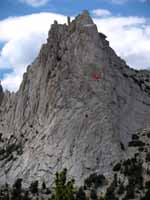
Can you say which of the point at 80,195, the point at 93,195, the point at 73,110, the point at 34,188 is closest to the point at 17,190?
the point at 34,188

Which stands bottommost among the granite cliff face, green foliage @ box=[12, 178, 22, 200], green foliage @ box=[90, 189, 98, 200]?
green foliage @ box=[90, 189, 98, 200]

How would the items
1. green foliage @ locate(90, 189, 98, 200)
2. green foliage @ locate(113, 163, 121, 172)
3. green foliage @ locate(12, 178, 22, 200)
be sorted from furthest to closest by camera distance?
green foliage @ locate(113, 163, 121, 172) < green foliage @ locate(12, 178, 22, 200) < green foliage @ locate(90, 189, 98, 200)

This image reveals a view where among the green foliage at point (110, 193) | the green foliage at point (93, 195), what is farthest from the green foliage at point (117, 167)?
the green foliage at point (93, 195)

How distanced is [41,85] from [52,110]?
24.6ft

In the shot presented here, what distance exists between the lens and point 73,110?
111938mm

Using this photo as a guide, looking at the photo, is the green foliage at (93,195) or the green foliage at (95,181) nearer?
the green foliage at (93,195)

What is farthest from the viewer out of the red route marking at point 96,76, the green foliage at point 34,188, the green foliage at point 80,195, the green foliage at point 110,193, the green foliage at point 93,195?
the red route marking at point 96,76

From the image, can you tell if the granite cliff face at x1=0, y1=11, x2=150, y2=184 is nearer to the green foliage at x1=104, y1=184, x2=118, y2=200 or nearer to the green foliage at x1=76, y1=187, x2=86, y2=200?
the green foliage at x1=76, y1=187, x2=86, y2=200

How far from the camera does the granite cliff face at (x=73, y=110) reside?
352 ft

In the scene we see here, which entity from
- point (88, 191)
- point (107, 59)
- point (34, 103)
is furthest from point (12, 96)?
point (88, 191)

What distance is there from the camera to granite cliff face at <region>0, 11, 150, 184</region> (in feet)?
352

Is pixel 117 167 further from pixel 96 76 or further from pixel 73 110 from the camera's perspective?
pixel 96 76

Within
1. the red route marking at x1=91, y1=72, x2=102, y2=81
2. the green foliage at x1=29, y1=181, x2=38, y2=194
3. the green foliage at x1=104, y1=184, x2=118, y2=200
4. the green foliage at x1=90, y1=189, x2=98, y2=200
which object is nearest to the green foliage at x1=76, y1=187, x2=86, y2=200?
the green foliage at x1=90, y1=189, x2=98, y2=200

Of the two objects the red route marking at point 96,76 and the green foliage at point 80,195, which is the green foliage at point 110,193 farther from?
the red route marking at point 96,76
